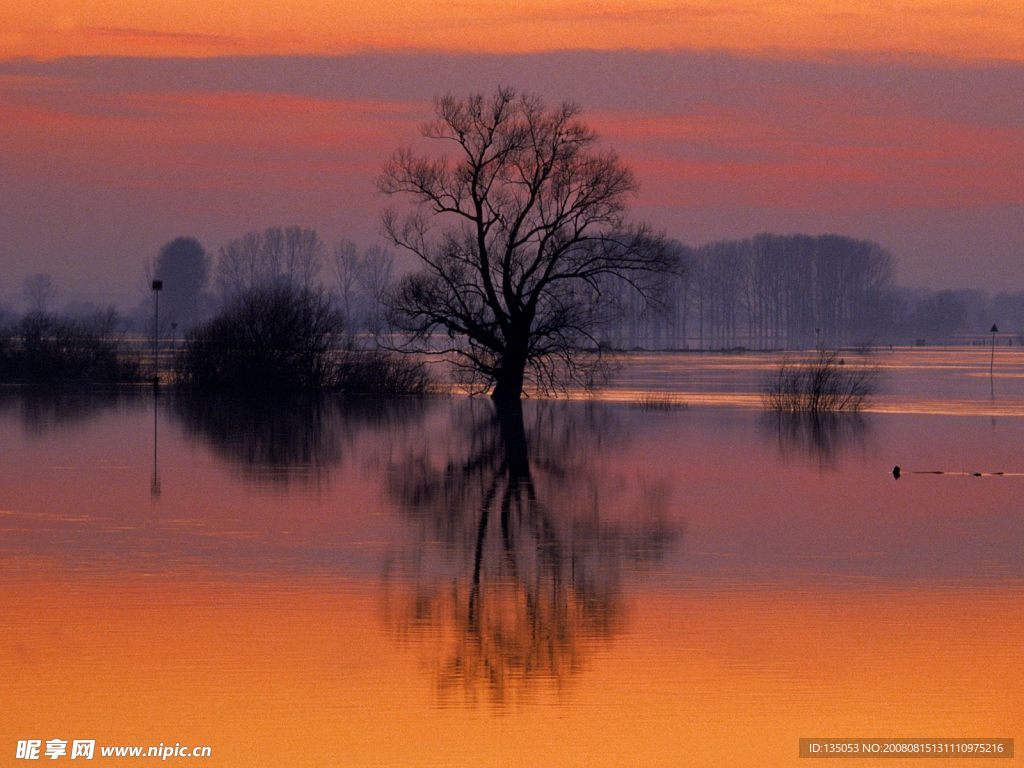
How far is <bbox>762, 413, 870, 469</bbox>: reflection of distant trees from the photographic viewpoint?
29.4 meters

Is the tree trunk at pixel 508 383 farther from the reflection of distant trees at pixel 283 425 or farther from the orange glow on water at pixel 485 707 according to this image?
the orange glow on water at pixel 485 707

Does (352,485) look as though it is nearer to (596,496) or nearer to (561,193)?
(596,496)

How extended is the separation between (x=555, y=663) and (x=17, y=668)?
3.63 metres

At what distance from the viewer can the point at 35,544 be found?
16.7m

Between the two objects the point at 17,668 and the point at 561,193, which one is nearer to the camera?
the point at 17,668

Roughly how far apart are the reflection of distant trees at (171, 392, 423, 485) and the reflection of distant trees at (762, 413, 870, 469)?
8417 mm

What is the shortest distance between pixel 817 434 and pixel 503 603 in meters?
22.6

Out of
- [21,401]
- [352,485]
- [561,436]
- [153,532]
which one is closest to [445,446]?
[561,436]

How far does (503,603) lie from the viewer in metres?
13.5

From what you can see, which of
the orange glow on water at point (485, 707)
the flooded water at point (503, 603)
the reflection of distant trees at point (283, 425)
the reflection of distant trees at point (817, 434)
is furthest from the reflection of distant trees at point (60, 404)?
the orange glow on water at point (485, 707)

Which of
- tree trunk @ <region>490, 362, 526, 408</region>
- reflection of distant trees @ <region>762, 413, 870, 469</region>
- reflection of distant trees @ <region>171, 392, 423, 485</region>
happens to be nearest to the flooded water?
reflection of distant trees @ <region>171, 392, 423, 485</region>

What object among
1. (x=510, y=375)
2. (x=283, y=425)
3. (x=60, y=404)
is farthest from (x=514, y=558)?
(x=510, y=375)

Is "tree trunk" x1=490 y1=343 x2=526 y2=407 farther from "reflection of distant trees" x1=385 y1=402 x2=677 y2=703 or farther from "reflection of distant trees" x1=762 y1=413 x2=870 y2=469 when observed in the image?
"reflection of distant trees" x1=385 y1=402 x2=677 y2=703

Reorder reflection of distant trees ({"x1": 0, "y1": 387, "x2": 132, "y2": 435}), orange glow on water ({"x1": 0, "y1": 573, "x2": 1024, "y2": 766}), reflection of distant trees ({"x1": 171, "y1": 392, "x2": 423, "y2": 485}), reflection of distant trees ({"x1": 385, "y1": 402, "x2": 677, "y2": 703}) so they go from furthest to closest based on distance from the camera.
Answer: reflection of distant trees ({"x1": 0, "y1": 387, "x2": 132, "y2": 435})
reflection of distant trees ({"x1": 171, "y1": 392, "x2": 423, "y2": 485})
reflection of distant trees ({"x1": 385, "y1": 402, "x2": 677, "y2": 703})
orange glow on water ({"x1": 0, "y1": 573, "x2": 1024, "y2": 766})
